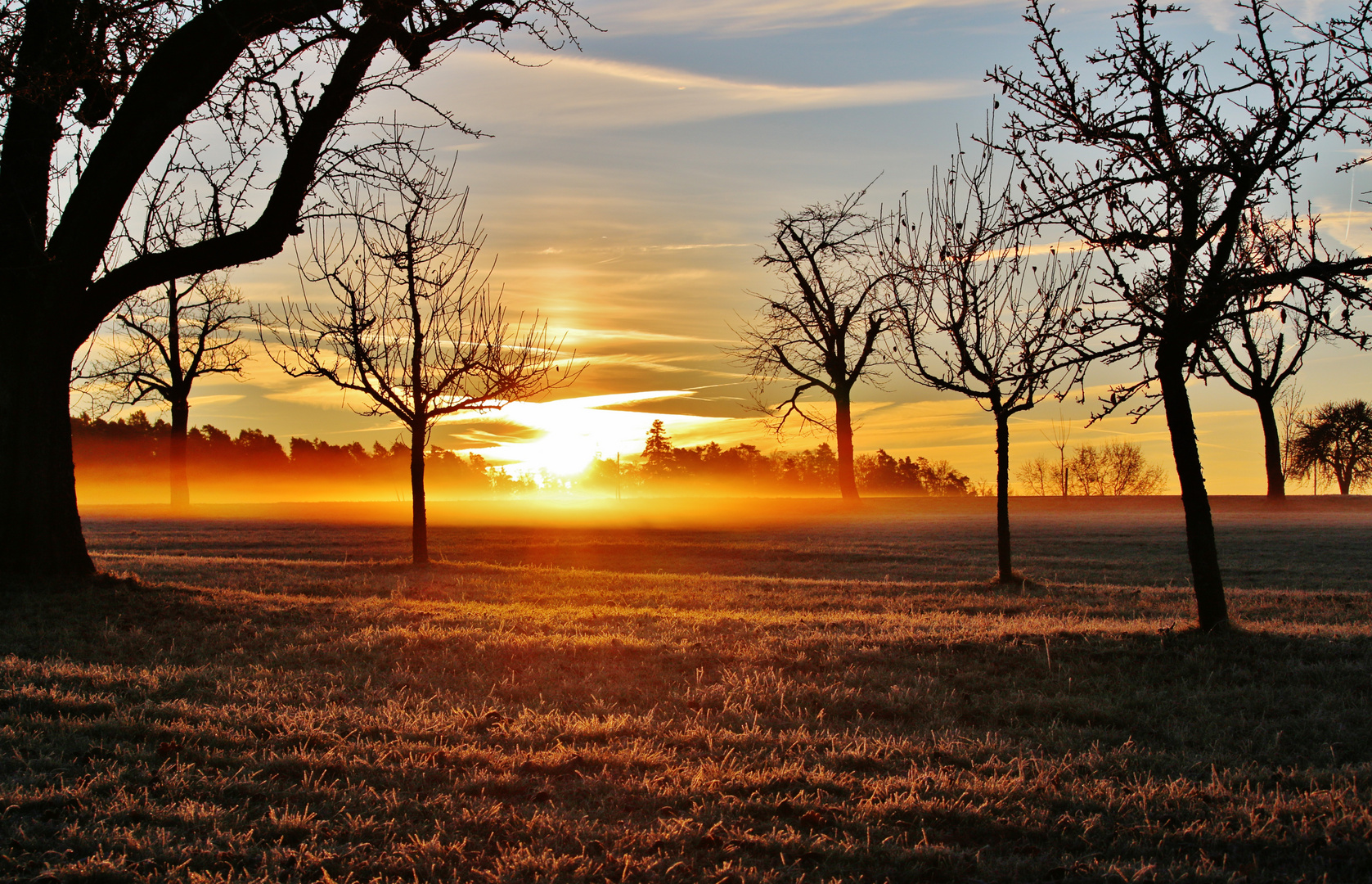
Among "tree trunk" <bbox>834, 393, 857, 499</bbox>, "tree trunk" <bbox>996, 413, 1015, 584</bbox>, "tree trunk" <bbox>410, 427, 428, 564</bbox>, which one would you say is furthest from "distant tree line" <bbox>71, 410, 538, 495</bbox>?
"tree trunk" <bbox>996, 413, 1015, 584</bbox>

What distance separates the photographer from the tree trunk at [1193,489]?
9.62 metres

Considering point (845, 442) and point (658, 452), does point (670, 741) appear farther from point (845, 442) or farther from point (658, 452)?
point (658, 452)

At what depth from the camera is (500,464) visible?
87562 millimetres

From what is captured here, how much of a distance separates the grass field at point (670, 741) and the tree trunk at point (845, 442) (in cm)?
2518

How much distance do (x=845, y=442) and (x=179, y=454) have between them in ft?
105

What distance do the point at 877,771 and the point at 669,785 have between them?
1357 millimetres

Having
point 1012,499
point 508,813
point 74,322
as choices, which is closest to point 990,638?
point 508,813

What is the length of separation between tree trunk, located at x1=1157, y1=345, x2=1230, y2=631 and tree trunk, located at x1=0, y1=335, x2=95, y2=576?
13408 mm

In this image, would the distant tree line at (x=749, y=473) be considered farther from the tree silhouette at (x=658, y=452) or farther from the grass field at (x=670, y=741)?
the grass field at (x=670, y=741)

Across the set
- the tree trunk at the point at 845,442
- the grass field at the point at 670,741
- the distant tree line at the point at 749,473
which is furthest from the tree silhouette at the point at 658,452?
the grass field at the point at 670,741

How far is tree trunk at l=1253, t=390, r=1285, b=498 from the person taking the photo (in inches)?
1484

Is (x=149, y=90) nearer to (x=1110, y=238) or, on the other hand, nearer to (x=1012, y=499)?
(x=1110, y=238)

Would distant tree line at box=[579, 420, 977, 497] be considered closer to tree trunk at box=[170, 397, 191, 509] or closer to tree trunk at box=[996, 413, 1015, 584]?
tree trunk at box=[170, 397, 191, 509]

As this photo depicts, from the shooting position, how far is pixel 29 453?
36.3 feet
